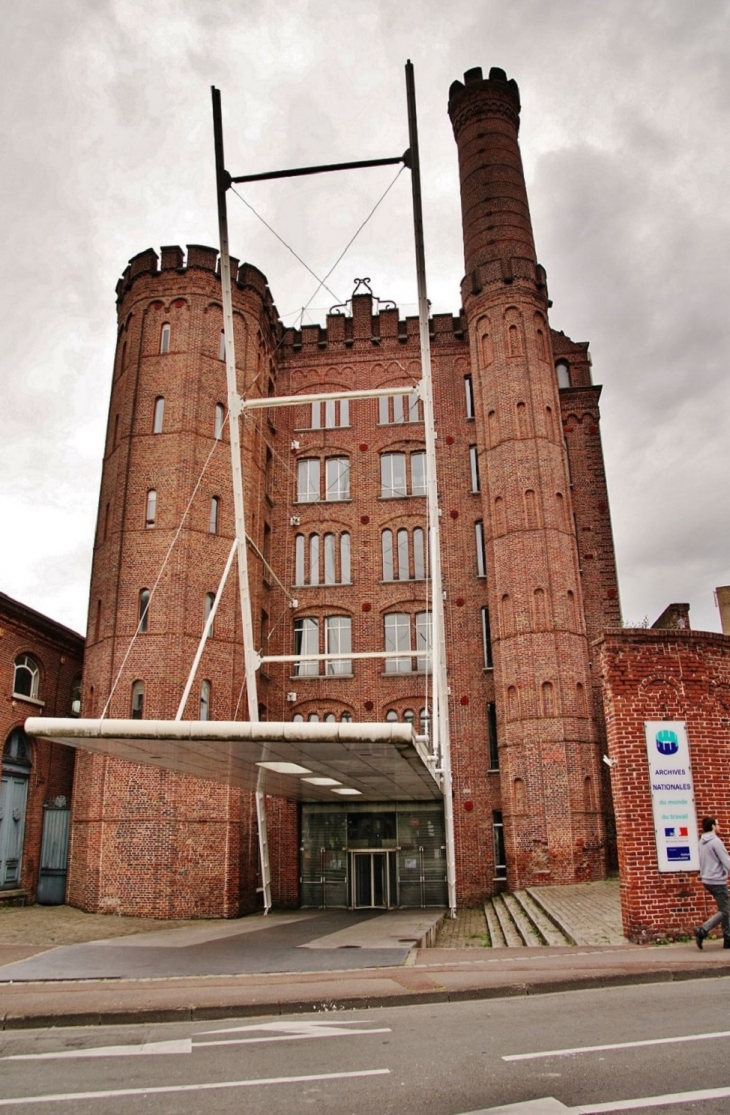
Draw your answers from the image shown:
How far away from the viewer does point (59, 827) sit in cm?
2553

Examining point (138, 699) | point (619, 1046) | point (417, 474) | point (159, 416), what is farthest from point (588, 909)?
point (159, 416)

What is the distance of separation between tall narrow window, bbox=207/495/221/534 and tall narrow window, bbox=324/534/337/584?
17.9 ft

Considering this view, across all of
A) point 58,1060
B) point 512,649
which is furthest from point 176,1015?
point 512,649

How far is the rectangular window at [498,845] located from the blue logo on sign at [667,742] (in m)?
14.7

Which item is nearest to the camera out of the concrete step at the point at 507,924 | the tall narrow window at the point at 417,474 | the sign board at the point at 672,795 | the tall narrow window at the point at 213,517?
the sign board at the point at 672,795

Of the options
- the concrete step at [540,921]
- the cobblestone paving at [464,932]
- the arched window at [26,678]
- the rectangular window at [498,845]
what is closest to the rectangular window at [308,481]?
the arched window at [26,678]

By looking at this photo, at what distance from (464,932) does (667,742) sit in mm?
8106

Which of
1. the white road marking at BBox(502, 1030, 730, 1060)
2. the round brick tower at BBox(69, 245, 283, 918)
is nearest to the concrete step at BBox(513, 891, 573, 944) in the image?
the white road marking at BBox(502, 1030, 730, 1060)

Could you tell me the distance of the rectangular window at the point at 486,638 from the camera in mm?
28422

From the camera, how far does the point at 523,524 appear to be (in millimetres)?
27750

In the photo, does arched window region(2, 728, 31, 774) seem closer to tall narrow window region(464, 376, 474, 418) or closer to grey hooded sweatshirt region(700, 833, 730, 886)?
tall narrow window region(464, 376, 474, 418)

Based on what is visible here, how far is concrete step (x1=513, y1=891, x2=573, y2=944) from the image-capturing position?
14.2 m

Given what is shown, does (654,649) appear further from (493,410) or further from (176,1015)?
(493,410)

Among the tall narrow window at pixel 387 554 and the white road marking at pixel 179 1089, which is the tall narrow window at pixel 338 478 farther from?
the white road marking at pixel 179 1089
